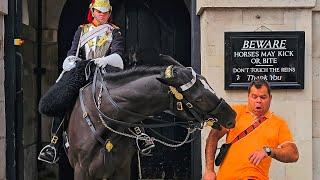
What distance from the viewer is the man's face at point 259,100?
4375 millimetres

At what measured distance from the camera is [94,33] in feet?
18.5

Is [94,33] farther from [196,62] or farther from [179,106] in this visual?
[196,62]

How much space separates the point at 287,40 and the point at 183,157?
2.93 meters

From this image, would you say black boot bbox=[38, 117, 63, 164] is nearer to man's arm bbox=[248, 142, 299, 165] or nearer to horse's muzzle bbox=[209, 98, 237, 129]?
horse's muzzle bbox=[209, 98, 237, 129]

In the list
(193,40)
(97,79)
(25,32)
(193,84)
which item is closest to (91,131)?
(97,79)

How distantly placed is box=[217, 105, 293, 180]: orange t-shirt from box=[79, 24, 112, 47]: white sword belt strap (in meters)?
1.78

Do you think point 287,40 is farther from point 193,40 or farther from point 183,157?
point 183,157

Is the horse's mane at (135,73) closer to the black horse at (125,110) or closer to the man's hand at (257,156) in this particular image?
the black horse at (125,110)

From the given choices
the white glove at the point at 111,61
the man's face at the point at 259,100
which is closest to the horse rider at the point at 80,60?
the white glove at the point at 111,61

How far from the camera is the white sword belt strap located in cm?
565

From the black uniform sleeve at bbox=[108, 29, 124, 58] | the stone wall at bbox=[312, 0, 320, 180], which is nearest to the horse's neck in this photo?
the black uniform sleeve at bbox=[108, 29, 124, 58]

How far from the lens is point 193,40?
23.4 feet

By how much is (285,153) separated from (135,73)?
1.31m

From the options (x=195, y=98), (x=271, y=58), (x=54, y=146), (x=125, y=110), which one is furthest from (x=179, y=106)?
(x=271, y=58)
